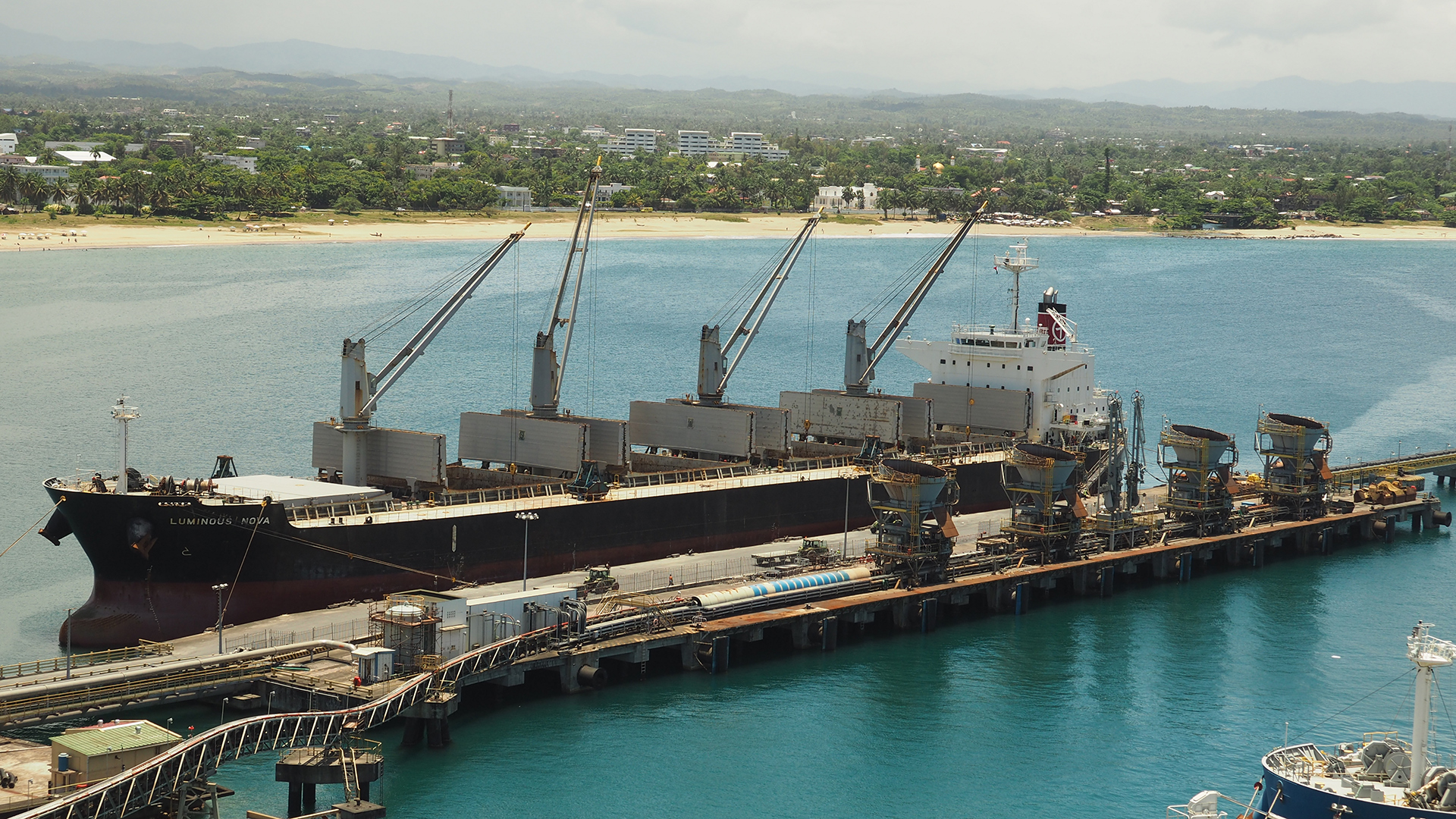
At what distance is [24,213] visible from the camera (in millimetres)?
162375

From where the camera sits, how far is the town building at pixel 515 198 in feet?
642

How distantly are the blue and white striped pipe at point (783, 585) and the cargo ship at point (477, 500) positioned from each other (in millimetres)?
5290

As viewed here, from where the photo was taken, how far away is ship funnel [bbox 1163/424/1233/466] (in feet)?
180

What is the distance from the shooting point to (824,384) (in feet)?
317

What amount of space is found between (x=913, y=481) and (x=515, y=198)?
159 metres

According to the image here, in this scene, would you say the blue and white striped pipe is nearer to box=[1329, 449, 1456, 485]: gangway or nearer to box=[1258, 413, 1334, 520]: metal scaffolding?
box=[1258, 413, 1334, 520]: metal scaffolding

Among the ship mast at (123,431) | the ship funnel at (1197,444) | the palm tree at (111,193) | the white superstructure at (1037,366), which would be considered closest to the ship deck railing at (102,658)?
the ship mast at (123,431)

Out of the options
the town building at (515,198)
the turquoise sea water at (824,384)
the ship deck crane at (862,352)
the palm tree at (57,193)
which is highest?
the town building at (515,198)

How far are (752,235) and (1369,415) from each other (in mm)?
111842

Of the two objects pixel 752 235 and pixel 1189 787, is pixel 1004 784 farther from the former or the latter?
pixel 752 235

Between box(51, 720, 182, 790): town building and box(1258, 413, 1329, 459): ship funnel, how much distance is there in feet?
141

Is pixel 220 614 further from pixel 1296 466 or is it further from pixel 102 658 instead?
pixel 1296 466

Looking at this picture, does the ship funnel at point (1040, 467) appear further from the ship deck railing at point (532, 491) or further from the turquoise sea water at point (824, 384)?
the ship deck railing at point (532, 491)

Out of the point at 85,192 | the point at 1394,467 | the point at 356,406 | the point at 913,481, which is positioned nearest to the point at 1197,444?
the point at 913,481
